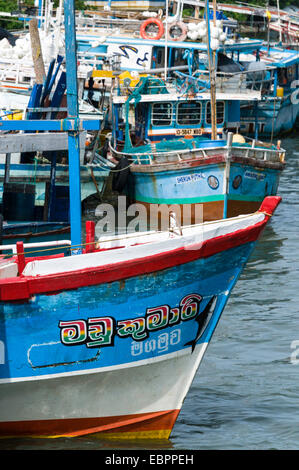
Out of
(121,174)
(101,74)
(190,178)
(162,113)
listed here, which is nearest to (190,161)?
(190,178)

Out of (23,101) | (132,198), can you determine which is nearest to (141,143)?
(132,198)

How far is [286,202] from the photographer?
20.8 meters

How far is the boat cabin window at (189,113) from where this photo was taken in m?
20.8

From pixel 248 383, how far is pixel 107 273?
136 inches

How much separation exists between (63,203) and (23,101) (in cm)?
351

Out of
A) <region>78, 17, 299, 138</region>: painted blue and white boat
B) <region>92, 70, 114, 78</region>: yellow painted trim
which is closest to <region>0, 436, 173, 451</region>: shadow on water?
<region>92, 70, 114, 78</region>: yellow painted trim

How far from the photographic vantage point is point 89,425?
739cm

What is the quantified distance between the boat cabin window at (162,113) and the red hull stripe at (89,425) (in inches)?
553

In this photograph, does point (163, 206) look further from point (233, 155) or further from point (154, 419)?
point (154, 419)

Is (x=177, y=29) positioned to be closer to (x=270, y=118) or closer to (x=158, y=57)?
(x=158, y=57)

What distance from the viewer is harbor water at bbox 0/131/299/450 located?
7945 mm

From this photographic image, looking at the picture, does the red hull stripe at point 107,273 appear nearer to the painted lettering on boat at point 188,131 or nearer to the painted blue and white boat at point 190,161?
the painted blue and white boat at point 190,161

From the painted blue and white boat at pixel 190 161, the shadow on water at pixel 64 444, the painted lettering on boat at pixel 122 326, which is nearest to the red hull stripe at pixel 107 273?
the painted lettering on boat at pixel 122 326
